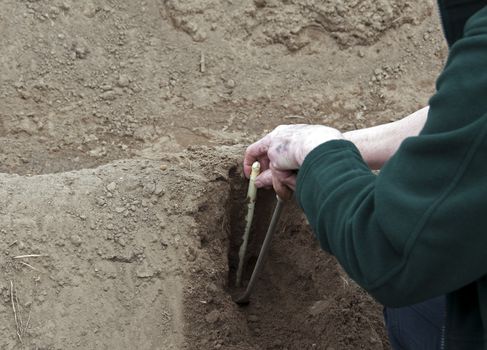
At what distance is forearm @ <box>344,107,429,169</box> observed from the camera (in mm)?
1885

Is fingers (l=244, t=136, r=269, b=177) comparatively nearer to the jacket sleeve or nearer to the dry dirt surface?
the dry dirt surface

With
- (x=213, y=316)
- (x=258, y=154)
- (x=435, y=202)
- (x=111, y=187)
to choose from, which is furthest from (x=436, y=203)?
(x=111, y=187)

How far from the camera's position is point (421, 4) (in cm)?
376

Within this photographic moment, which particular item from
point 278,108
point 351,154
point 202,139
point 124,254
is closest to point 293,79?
point 278,108

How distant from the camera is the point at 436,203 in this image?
3.79 ft

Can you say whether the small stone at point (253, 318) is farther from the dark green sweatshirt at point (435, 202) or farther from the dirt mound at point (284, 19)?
the dirt mound at point (284, 19)

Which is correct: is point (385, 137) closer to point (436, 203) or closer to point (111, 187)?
point (436, 203)

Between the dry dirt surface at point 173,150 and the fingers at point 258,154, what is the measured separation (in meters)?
0.30

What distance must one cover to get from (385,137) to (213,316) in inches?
36.7

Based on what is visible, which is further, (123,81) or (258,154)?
(123,81)

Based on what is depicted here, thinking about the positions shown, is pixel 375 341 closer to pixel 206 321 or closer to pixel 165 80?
pixel 206 321

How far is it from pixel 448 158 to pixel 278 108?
2.41 metres

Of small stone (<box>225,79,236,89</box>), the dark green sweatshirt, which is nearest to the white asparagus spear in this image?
the dark green sweatshirt

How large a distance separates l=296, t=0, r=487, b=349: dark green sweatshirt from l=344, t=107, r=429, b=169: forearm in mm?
524
